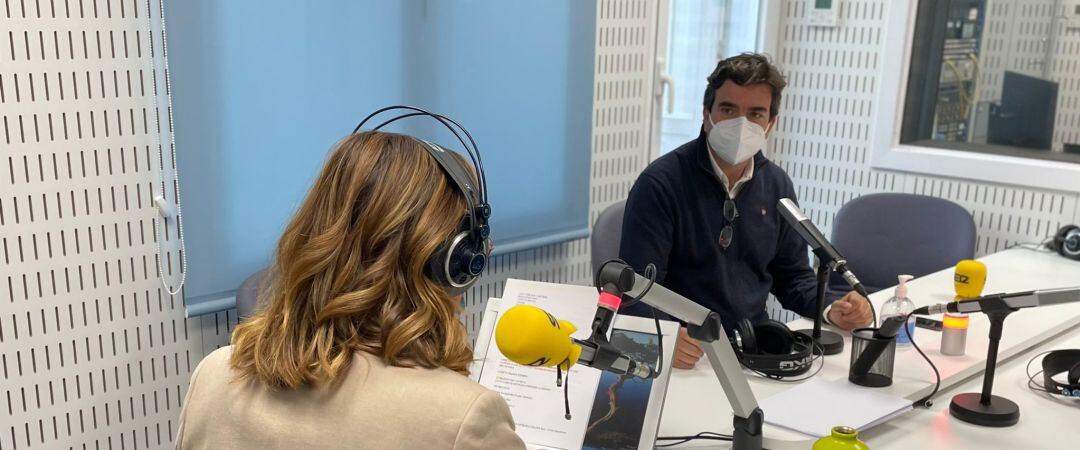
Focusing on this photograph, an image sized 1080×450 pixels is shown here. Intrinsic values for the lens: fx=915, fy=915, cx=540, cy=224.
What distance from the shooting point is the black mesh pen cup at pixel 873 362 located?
6.32 ft

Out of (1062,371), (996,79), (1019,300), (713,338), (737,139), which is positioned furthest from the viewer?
(996,79)

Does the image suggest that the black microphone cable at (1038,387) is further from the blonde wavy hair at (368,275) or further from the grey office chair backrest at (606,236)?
the blonde wavy hair at (368,275)

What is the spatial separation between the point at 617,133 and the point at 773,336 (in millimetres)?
1541

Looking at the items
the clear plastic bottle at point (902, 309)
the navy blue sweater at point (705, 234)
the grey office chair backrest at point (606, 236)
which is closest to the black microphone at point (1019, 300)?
the clear plastic bottle at point (902, 309)

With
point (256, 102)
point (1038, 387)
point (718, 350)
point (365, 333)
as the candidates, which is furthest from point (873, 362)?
point (256, 102)

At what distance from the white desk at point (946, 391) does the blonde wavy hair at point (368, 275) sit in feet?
2.46

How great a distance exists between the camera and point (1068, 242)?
10.5ft

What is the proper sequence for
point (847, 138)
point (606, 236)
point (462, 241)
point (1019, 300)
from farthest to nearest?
point (847, 138) < point (606, 236) < point (1019, 300) < point (462, 241)

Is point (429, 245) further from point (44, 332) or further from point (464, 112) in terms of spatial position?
point (464, 112)

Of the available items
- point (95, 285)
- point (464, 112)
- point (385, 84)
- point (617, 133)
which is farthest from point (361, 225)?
point (617, 133)

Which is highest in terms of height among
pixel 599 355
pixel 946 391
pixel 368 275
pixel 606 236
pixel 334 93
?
pixel 334 93

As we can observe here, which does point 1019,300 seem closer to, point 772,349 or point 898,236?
point 772,349

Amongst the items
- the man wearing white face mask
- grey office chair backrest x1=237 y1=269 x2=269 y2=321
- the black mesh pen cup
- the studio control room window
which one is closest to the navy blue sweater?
the man wearing white face mask

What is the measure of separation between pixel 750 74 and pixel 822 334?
681mm
